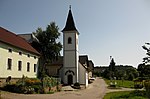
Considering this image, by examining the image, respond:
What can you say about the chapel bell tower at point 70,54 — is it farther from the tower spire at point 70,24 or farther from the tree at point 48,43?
the tree at point 48,43

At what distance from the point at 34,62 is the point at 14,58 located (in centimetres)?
844

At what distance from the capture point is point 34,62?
38438 mm

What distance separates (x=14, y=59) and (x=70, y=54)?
57.1 ft

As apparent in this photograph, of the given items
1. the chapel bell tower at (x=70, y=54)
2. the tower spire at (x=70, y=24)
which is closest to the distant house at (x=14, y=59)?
the chapel bell tower at (x=70, y=54)

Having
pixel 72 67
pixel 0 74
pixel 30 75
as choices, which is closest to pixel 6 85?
pixel 0 74

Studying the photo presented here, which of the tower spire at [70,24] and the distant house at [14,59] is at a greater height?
the tower spire at [70,24]

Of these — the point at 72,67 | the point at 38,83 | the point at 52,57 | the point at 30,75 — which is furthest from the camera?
the point at 52,57

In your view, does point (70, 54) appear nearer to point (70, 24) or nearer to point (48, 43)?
point (70, 24)

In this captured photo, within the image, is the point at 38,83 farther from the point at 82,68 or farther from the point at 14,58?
the point at 82,68

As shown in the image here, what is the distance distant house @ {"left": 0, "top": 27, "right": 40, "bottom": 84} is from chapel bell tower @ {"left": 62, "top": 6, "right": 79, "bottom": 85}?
351 inches

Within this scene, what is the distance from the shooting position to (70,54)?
45.9 m

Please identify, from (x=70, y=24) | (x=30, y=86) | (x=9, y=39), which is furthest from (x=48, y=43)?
(x=30, y=86)

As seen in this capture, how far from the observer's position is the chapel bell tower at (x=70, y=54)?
149 feet

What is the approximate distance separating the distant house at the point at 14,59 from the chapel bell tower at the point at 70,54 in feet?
29.2
